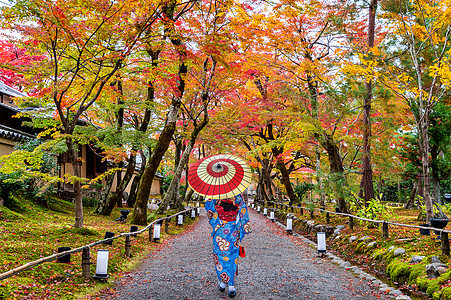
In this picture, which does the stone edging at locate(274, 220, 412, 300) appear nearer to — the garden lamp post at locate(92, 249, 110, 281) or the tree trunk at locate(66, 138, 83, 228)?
the garden lamp post at locate(92, 249, 110, 281)

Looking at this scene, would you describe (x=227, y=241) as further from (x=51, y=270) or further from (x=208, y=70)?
(x=208, y=70)

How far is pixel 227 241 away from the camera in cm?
605

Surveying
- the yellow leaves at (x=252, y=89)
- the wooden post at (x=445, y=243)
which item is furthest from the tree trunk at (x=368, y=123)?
the yellow leaves at (x=252, y=89)

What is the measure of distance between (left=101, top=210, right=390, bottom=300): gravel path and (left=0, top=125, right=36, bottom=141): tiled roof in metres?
10.2

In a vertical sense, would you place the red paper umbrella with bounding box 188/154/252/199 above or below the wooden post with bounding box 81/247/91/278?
above

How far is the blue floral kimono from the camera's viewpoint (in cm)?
598

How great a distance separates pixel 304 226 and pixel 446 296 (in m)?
11.4

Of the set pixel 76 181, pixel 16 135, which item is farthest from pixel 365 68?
pixel 16 135

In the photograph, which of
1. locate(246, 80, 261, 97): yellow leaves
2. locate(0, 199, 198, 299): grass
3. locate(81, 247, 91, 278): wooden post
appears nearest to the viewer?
locate(0, 199, 198, 299): grass

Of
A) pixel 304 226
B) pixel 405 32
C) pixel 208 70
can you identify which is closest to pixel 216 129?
pixel 208 70

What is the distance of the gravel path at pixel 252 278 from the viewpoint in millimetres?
5930

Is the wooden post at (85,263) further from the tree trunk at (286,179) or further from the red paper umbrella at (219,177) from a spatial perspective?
the tree trunk at (286,179)

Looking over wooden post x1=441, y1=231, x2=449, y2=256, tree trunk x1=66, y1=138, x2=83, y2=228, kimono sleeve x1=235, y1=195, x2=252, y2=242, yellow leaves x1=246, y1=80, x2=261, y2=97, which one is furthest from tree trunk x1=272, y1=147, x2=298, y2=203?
kimono sleeve x1=235, y1=195, x2=252, y2=242

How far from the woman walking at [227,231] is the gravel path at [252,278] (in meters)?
0.40
